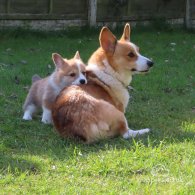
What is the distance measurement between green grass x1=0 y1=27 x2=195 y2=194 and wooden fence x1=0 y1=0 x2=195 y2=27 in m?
3.40

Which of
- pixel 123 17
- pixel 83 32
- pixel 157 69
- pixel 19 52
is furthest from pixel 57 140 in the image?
pixel 123 17

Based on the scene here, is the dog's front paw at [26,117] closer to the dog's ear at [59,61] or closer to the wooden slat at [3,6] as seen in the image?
the dog's ear at [59,61]

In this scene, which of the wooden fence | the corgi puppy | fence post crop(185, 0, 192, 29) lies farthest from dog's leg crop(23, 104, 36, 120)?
fence post crop(185, 0, 192, 29)

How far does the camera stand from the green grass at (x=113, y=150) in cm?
424

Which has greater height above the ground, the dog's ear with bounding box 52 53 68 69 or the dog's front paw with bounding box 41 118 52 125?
the dog's ear with bounding box 52 53 68 69

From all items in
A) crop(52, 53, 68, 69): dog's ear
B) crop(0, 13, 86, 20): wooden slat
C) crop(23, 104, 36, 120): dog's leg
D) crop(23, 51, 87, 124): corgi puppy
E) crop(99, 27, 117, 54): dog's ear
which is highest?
crop(99, 27, 117, 54): dog's ear

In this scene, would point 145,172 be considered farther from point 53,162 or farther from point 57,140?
point 57,140

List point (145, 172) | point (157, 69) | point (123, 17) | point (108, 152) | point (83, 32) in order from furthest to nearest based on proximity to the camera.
→ 1. point (123, 17)
2. point (83, 32)
3. point (157, 69)
4. point (108, 152)
5. point (145, 172)

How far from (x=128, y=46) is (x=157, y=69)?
3839mm

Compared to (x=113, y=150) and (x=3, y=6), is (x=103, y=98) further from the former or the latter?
(x=3, y=6)

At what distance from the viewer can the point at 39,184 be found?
425cm

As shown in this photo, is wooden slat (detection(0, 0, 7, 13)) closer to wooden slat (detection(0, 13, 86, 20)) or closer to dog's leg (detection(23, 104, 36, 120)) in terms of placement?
wooden slat (detection(0, 13, 86, 20))

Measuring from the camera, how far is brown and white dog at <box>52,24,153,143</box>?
536cm

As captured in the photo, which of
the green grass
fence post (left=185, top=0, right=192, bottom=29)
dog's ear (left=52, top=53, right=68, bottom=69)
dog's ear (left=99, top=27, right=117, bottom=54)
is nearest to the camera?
the green grass
